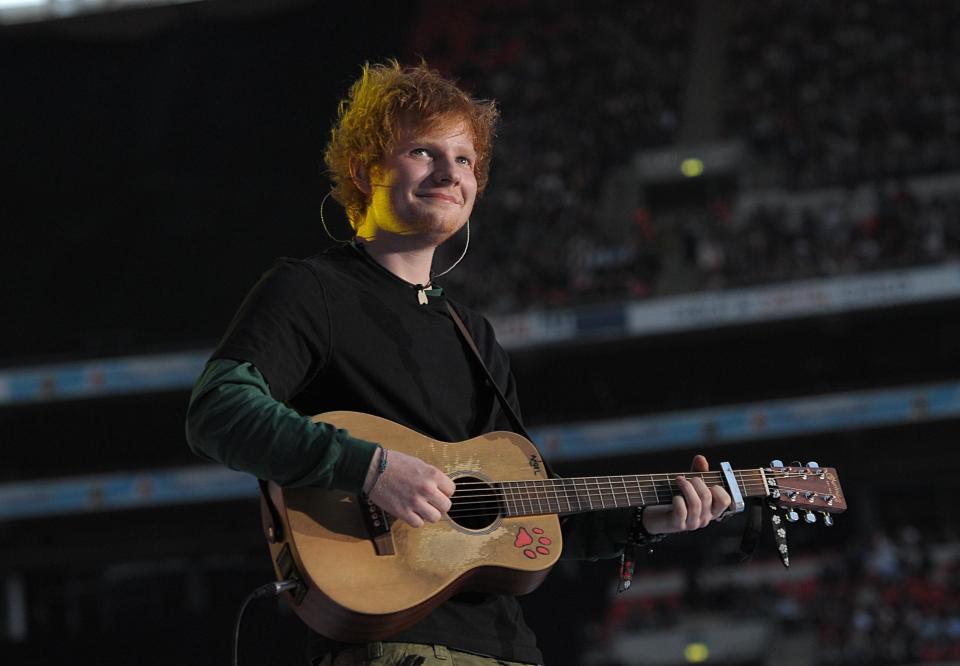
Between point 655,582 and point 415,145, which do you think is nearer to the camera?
point 415,145

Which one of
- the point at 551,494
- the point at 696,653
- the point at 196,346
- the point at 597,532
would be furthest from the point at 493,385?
the point at 196,346

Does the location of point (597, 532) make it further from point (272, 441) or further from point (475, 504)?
point (272, 441)

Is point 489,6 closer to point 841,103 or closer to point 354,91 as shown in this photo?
point 841,103

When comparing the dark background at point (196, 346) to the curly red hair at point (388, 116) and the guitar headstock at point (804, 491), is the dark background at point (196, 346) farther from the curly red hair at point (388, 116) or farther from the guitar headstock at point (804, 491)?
the curly red hair at point (388, 116)

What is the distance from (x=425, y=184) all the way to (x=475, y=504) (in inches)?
23.3

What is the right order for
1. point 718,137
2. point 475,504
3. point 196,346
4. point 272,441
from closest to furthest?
point 272,441 → point 475,504 → point 196,346 → point 718,137

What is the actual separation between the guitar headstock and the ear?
3.10 ft

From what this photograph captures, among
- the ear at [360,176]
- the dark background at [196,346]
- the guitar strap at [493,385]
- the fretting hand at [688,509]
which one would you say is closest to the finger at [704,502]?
the fretting hand at [688,509]

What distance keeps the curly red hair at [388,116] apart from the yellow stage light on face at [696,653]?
10849 mm

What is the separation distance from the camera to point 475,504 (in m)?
1.89

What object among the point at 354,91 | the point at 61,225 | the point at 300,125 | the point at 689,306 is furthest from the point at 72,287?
the point at 354,91

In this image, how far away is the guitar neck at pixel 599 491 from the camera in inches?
76.2

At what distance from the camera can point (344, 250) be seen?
2096mm

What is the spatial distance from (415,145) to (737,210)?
1449cm
